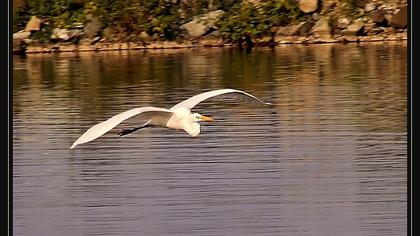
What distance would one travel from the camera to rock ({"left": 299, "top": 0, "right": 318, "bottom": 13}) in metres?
13.0

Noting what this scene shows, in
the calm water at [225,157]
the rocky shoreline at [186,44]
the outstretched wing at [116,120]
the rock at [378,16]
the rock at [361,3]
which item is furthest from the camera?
the rocky shoreline at [186,44]

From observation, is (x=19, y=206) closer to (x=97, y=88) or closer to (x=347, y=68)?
(x=97, y=88)

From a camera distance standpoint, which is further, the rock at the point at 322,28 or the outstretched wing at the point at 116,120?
the rock at the point at 322,28

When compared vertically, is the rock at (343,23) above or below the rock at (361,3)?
below

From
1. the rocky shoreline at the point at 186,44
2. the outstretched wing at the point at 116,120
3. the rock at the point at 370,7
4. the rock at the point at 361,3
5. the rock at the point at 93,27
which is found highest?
the outstretched wing at the point at 116,120

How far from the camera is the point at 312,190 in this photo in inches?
234

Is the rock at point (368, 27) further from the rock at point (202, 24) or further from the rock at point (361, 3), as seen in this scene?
the rock at point (202, 24)

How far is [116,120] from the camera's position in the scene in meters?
4.89

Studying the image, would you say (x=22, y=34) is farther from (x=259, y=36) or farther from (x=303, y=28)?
(x=303, y=28)

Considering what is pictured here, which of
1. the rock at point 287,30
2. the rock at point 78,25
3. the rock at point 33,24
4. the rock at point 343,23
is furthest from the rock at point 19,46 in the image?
the rock at point 343,23

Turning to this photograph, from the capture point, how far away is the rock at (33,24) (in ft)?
43.0

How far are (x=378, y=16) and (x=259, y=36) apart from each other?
46.8 inches

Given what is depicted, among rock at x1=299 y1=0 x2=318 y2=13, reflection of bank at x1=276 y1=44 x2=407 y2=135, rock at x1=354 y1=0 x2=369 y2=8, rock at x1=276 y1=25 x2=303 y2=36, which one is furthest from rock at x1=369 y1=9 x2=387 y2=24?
rock at x1=276 y1=25 x2=303 y2=36

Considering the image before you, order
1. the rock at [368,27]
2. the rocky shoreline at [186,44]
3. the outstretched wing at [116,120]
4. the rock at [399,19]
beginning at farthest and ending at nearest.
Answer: the rocky shoreline at [186,44] < the rock at [368,27] < the rock at [399,19] < the outstretched wing at [116,120]
